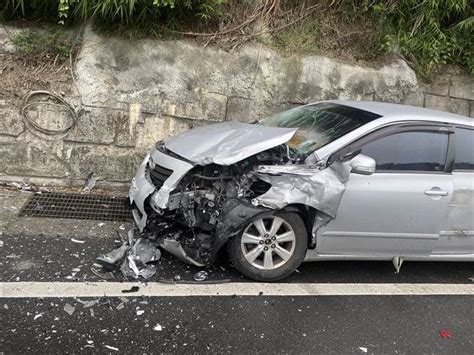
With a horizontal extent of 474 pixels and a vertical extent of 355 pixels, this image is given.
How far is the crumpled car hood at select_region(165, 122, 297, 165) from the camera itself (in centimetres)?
368

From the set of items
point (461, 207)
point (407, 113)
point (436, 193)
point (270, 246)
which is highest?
point (407, 113)

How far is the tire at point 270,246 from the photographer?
367 centimetres

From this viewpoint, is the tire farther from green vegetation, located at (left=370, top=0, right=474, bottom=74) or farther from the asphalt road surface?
green vegetation, located at (left=370, top=0, right=474, bottom=74)

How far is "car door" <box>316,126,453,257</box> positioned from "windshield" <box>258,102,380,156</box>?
225 mm

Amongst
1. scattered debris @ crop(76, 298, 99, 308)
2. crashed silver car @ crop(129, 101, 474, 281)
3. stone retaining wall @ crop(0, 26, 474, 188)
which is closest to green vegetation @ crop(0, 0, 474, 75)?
stone retaining wall @ crop(0, 26, 474, 188)

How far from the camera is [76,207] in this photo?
5.03 meters

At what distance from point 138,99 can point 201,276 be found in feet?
8.97

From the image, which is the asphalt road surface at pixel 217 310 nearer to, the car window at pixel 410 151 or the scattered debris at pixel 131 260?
the scattered debris at pixel 131 260

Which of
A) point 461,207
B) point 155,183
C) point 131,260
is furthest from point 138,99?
point 461,207

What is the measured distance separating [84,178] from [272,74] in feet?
8.93

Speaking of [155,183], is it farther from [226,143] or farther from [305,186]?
[305,186]

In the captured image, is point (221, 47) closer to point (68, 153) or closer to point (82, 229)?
point (68, 153)

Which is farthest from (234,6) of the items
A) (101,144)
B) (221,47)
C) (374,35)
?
(101,144)

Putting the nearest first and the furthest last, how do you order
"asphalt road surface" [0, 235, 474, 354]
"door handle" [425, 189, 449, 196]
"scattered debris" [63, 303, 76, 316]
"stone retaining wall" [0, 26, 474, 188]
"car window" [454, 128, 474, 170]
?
1. "asphalt road surface" [0, 235, 474, 354]
2. "scattered debris" [63, 303, 76, 316]
3. "door handle" [425, 189, 449, 196]
4. "car window" [454, 128, 474, 170]
5. "stone retaining wall" [0, 26, 474, 188]
